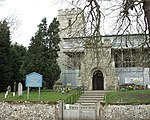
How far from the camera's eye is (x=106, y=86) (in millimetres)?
31031

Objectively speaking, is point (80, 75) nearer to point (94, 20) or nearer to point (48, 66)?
point (48, 66)

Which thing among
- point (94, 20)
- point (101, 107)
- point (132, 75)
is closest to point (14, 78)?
point (132, 75)

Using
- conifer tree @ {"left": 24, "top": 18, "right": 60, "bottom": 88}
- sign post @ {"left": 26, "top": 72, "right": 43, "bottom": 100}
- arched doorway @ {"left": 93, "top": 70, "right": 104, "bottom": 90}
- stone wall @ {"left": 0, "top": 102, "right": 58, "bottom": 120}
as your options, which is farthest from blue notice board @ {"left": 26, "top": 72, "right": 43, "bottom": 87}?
arched doorway @ {"left": 93, "top": 70, "right": 104, "bottom": 90}

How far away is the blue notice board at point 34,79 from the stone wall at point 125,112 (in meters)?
5.94

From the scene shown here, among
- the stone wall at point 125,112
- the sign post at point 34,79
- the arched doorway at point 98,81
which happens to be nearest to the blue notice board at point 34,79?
the sign post at point 34,79

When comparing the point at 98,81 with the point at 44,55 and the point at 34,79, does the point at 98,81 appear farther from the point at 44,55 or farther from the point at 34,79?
the point at 34,79

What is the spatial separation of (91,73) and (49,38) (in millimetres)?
7441

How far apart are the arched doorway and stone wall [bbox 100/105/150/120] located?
15453mm

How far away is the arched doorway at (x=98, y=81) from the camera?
32.5 m

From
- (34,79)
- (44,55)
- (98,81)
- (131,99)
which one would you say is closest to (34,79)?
(34,79)

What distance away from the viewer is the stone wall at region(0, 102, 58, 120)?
17.3 metres

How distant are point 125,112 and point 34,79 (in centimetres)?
765

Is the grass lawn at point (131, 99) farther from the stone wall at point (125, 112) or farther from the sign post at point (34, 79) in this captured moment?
the sign post at point (34, 79)

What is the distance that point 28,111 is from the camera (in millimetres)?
17625
